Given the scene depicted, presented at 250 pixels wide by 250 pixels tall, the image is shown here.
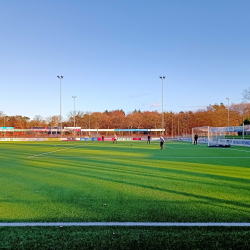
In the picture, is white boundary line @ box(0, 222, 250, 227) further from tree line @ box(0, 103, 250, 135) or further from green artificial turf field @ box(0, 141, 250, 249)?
tree line @ box(0, 103, 250, 135)

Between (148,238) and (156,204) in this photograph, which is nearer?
(148,238)

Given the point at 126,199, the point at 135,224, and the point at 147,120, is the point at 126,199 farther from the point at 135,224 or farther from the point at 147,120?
the point at 147,120

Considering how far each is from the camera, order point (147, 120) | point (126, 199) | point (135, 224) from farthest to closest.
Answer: point (147, 120) < point (126, 199) < point (135, 224)

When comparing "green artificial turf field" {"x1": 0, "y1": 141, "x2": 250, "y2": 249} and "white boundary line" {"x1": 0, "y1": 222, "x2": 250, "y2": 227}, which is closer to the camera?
"white boundary line" {"x1": 0, "y1": 222, "x2": 250, "y2": 227}

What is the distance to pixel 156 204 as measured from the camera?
4.98 metres

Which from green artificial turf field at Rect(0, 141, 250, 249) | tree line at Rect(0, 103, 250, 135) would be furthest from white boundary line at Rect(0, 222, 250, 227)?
tree line at Rect(0, 103, 250, 135)

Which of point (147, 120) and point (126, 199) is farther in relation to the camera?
point (147, 120)

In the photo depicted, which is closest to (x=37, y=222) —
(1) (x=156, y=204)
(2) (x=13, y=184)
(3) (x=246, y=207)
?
(1) (x=156, y=204)

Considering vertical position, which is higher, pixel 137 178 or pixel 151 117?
pixel 151 117

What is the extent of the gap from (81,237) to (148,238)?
106 centimetres

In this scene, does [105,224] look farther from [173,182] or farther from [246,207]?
[173,182]

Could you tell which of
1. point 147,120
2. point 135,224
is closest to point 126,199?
point 135,224

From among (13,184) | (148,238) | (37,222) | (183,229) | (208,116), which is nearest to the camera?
(148,238)

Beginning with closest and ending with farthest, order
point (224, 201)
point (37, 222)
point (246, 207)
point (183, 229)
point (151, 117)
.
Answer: point (183, 229), point (37, 222), point (246, 207), point (224, 201), point (151, 117)
